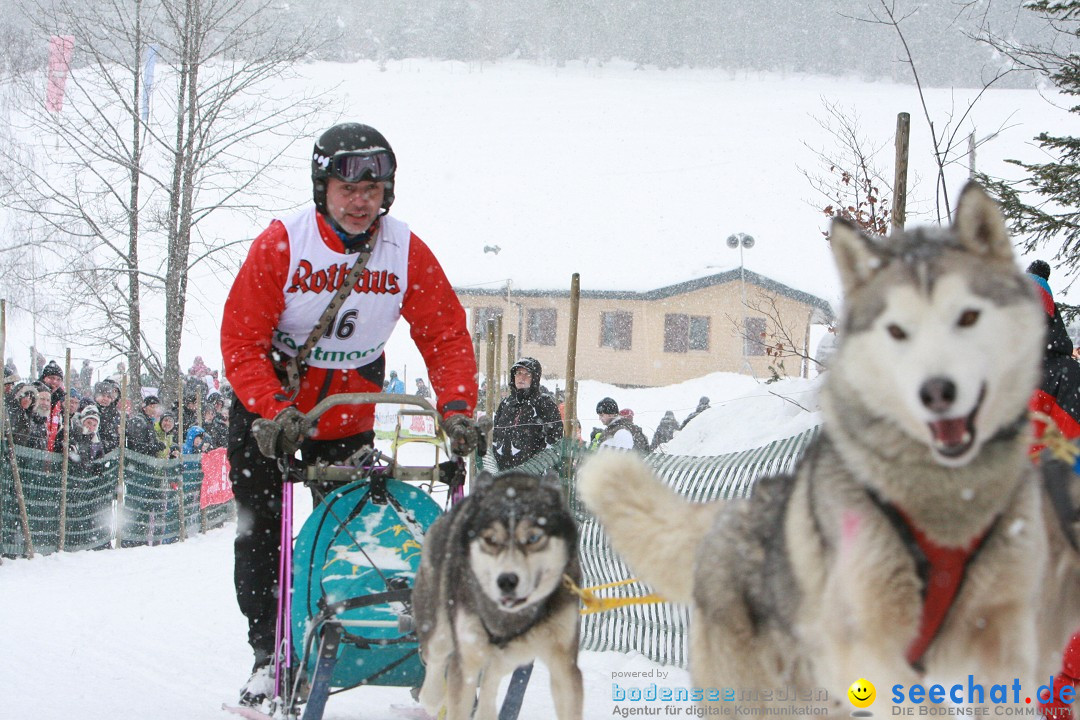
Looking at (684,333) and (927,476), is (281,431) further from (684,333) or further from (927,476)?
(684,333)

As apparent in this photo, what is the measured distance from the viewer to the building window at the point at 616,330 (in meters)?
41.4

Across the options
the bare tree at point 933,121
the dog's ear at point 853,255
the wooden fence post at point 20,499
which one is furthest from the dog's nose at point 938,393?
the wooden fence post at point 20,499

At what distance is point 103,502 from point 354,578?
9307mm

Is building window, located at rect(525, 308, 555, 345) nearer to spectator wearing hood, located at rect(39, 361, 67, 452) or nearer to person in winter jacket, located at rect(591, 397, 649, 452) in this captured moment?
person in winter jacket, located at rect(591, 397, 649, 452)

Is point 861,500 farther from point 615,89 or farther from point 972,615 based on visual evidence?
point 615,89

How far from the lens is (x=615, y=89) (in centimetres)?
9575

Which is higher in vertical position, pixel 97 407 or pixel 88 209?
pixel 88 209

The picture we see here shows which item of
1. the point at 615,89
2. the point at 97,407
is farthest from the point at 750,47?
the point at 97,407

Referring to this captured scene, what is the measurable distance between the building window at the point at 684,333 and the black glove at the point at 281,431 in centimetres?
3844

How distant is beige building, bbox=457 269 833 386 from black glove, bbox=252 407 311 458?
36.4 metres

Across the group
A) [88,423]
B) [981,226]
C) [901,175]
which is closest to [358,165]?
[981,226]

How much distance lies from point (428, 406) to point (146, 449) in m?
10.2

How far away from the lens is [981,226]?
1611 mm

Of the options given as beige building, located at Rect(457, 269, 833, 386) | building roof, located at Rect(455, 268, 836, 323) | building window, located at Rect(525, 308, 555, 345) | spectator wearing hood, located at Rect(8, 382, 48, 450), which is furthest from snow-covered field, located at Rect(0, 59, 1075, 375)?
spectator wearing hood, located at Rect(8, 382, 48, 450)
